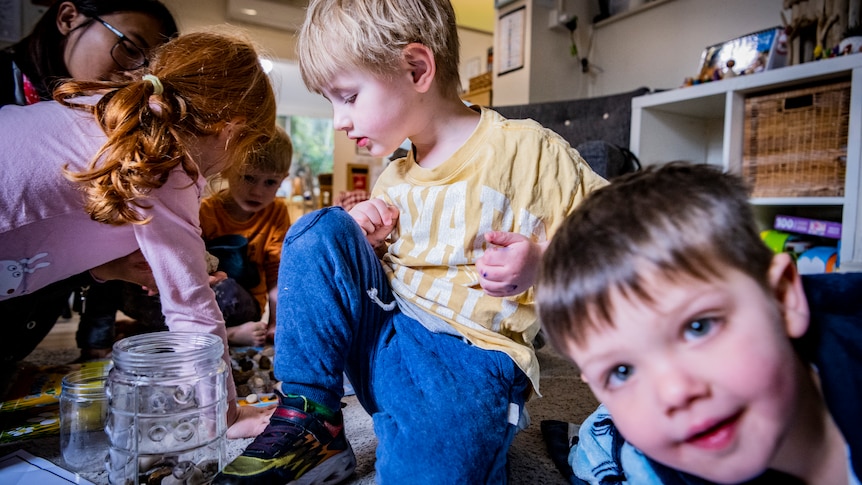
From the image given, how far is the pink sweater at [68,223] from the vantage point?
0.74 metres

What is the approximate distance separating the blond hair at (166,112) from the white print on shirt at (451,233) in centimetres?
37

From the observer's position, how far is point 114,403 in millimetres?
671

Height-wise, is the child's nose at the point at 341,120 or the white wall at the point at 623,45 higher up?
the white wall at the point at 623,45

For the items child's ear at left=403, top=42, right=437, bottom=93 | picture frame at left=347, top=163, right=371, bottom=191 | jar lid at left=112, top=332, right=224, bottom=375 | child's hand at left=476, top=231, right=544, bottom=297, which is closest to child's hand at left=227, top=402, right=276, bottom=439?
jar lid at left=112, top=332, right=224, bottom=375

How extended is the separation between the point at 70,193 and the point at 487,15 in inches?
129

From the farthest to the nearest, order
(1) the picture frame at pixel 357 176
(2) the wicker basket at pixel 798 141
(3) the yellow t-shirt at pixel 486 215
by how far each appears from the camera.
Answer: (1) the picture frame at pixel 357 176 < (2) the wicker basket at pixel 798 141 < (3) the yellow t-shirt at pixel 486 215

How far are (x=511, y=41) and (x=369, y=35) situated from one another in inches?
75.5

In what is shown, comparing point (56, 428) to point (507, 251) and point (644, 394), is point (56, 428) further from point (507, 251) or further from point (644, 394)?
point (644, 394)

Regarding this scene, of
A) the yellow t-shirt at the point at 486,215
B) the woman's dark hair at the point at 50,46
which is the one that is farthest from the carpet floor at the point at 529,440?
the woman's dark hair at the point at 50,46

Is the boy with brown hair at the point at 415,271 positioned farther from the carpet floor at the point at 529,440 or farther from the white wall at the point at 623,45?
the white wall at the point at 623,45

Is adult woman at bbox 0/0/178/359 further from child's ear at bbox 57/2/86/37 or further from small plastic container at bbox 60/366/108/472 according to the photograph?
small plastic container at bbox 60/366/108/472

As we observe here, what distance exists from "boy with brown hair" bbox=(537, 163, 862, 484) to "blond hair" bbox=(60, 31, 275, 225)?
0.59 m

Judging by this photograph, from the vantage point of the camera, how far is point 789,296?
0.39 metres

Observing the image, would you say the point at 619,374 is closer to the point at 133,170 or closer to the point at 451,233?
the point at 451,233
